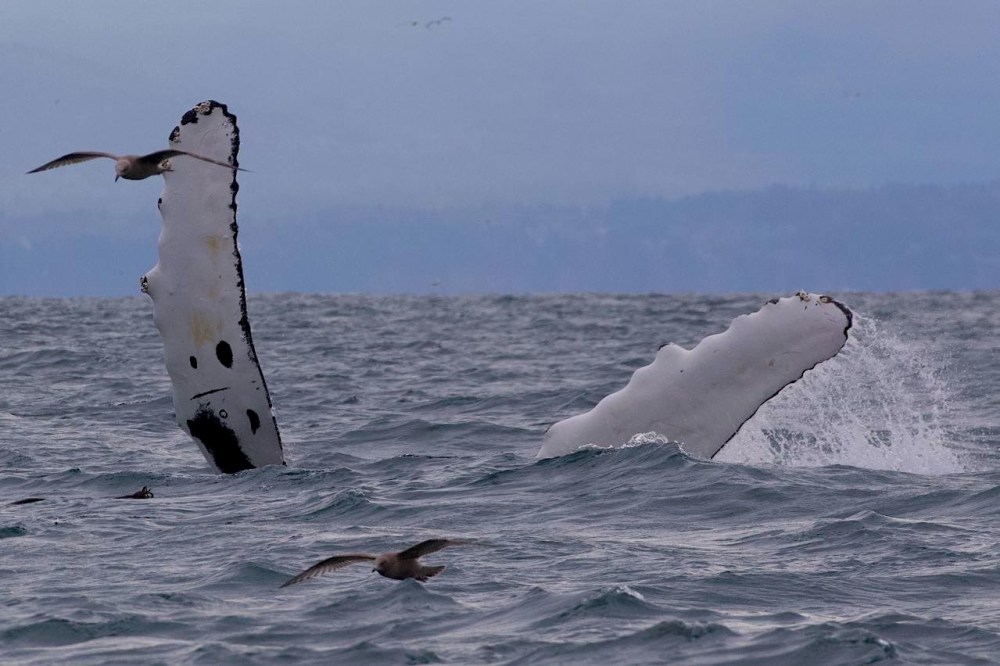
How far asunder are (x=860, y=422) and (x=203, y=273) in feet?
31.9

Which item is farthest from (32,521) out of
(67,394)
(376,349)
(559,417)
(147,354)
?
(376,349)

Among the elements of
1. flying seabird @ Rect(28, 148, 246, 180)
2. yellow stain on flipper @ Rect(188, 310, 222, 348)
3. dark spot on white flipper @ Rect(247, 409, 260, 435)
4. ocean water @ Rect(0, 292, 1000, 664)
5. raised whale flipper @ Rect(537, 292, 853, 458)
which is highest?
flying seabird @ Rect(28, 148, 246, 180)

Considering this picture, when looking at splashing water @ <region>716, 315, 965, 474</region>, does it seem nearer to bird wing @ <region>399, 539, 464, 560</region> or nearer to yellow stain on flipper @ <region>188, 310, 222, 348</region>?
bird wing @ <region>399, 539, 464, 560</region>

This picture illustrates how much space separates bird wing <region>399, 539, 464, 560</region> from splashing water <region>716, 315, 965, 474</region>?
12.9ft

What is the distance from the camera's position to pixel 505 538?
11.8 metres

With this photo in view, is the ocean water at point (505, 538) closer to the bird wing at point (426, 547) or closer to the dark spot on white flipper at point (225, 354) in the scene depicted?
the bird wing at point (426, 547)

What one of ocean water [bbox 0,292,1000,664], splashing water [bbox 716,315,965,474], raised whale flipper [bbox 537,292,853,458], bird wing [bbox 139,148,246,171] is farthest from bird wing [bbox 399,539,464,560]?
splashing water [bbox 716,315,965,474]

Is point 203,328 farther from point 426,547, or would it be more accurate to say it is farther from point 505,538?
point 426,547

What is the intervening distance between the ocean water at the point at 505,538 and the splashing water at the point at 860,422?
7 cm

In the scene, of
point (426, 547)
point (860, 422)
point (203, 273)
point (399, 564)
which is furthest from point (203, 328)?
point (860, 422)

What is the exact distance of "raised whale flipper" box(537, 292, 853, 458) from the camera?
11.7 metres

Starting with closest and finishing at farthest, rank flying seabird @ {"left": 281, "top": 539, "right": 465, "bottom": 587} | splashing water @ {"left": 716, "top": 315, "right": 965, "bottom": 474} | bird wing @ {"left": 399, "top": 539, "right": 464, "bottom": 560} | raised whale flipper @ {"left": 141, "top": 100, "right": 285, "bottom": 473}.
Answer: bird wing @ {"left": 399, "top": 539, "right": 464, "bottom": 560}, flying seabird @ {"left": 281, "top": 539, "right": 465, "bottom": 587}, raised whale flipper @ {"left": 141, "top": 100, "right": 285, "bottom": 473}, splashing water @ {"left": 716, "top": 315, "right": 965, "bottom": 474}

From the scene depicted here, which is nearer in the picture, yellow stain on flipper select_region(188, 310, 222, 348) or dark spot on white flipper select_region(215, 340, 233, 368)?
yellow stain on flipper select_region(188, 310, 222, 348)

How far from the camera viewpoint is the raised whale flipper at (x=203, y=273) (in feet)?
38.8
